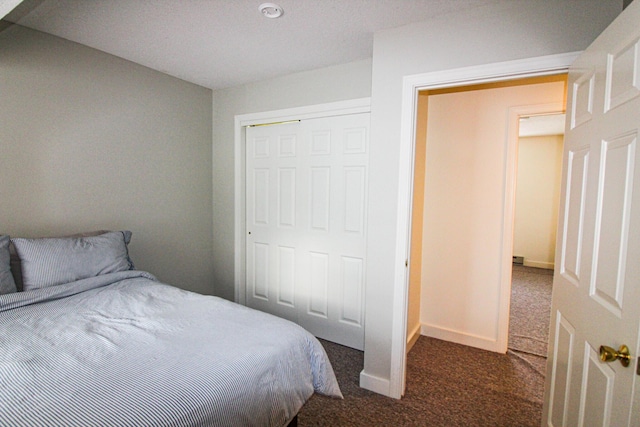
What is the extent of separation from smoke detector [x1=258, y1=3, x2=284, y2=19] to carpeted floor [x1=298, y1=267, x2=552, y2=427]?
2.39 m

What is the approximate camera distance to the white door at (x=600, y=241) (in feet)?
3.22

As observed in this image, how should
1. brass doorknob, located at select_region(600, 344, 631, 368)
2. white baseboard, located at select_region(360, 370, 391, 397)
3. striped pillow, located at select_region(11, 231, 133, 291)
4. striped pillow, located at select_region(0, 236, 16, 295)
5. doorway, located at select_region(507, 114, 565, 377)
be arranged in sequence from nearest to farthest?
1. brass doorknob, located at select_region(600, 344, 631, 368)
2. striped pillow, located at select_region(0, 236, 16, 295)
3. striped pillow, located at select_region(11, 231, 133, 291)
4. white baseboard, located at select_region(360, 370, 391, 397)
5. doorway, located at select_region(507, 114, 565, 377)

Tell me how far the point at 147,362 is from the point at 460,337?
2.67 metres

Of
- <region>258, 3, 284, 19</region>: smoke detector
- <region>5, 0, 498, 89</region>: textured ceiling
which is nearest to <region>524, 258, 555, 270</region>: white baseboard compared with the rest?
<region>5, 0, 498, 89</region>: textured ceiling

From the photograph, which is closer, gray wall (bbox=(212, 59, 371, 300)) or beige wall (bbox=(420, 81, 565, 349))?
gray wall (bbox=(212, 59, 371, 300))

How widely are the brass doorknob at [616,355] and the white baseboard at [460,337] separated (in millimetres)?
1948

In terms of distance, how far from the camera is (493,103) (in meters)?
2.82

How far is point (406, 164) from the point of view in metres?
2.04

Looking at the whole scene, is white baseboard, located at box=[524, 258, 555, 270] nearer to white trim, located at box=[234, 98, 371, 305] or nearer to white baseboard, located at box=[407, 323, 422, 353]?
white baseboard, located at box=[407, 323, 422, 353]

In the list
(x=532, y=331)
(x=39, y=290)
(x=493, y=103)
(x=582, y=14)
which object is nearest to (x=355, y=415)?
(x=39, y=290)

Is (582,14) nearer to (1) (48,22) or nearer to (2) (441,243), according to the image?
(2) (441,243)

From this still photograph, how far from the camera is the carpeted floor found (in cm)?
194

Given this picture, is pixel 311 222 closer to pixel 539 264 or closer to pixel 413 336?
pixel 413 336

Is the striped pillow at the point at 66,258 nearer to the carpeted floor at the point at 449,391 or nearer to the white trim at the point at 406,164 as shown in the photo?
the carpeted floor at the point at 449,391
